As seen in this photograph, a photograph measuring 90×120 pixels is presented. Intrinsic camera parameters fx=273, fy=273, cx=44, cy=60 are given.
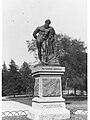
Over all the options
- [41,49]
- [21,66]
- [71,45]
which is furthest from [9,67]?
[41,49]

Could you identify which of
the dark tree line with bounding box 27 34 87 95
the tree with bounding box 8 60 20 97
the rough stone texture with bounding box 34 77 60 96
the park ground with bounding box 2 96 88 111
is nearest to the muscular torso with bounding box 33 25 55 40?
the rough stone texture with bounding box 34 77 60 96

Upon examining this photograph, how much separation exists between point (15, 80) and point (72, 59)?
1046 centimetres

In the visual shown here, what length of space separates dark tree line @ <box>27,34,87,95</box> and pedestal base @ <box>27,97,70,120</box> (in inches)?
770

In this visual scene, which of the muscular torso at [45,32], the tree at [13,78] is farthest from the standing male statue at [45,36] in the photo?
the tree at [13,78]

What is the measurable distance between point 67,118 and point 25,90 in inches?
1110

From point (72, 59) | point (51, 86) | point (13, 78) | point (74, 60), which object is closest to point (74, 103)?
point (72, 59)

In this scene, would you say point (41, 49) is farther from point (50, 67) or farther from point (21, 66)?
point (21, 66)

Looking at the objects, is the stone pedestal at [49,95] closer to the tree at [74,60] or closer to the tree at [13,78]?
the tree at [74,60]

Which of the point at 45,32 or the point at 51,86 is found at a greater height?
the point at 45,32

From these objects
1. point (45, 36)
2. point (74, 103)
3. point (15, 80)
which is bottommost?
point (74, 103)

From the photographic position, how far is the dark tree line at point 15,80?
3616 cm

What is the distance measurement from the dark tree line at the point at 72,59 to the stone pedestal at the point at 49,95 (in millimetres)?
19402

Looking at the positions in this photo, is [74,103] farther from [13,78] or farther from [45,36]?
[45,36]

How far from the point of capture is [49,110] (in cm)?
887
